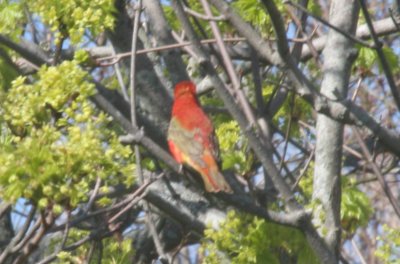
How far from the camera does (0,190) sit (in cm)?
375

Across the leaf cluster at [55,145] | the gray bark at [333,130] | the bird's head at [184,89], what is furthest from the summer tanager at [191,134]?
the leaf cluster at [55,145]

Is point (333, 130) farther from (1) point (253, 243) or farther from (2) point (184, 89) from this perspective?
(2) point (184, 89)

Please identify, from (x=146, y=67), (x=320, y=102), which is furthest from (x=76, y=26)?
(x=146, y=67)

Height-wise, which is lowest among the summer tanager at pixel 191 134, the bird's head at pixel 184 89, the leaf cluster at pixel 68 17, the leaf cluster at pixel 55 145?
the leaf cluster at pixel 55 145

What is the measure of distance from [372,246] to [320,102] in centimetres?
1002

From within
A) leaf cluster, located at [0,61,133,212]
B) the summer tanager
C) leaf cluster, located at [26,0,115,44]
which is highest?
the summer tanager

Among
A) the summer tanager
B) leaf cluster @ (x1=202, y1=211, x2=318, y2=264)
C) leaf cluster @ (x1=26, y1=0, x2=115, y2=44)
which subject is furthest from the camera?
the summer tanager

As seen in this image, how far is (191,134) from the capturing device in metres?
6.11

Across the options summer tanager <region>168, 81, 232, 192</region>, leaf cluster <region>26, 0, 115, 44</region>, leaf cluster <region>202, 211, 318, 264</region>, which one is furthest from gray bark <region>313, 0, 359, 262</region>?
leaf cluster <region>26, 0, 115, 44</region>

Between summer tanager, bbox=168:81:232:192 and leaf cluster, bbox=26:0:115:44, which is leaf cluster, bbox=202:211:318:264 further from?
leaf cluster, bbox=26:0:115:44

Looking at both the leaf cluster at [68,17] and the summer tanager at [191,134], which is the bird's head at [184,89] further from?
the leaf cluster at [68,17]

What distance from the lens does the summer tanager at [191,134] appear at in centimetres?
580

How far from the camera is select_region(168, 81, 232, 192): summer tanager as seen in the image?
5797mm

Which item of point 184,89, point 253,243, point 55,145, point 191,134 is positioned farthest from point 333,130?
point 55,145
